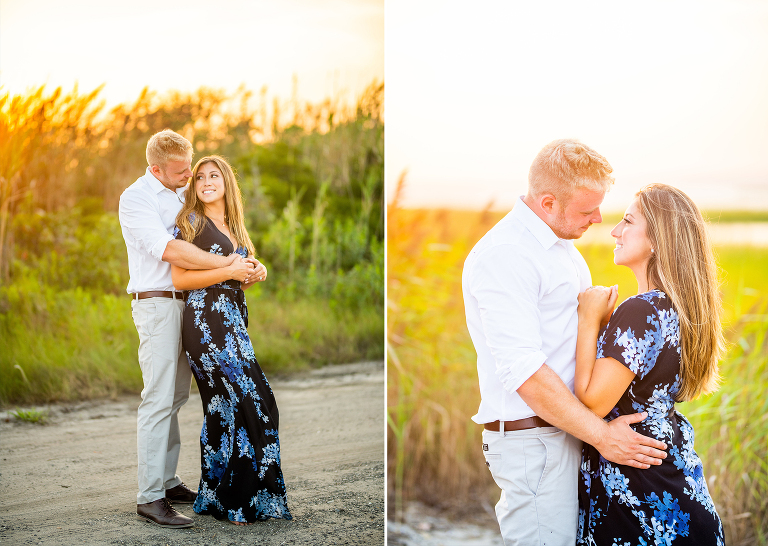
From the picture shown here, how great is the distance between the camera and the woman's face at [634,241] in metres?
1.58

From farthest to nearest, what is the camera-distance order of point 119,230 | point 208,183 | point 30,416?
point 119,230
point 30,416
point 208,183

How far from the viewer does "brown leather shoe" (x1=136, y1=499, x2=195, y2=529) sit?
238 centimetres

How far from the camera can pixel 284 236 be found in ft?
17.6

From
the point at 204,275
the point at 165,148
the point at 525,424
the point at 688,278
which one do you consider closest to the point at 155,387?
the point at 204,275

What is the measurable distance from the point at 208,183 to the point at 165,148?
24cm

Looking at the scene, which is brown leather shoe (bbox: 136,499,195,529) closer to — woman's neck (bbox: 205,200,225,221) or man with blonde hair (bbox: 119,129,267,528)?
man with blonde hair (bbox: 119,129,267,528)

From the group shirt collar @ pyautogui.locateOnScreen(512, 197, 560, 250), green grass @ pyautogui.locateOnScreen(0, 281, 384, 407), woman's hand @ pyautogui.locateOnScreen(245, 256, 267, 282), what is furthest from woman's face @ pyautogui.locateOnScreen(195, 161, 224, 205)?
green grass @ pyautogui.locateOnScreen(0, 281, 384, 407)

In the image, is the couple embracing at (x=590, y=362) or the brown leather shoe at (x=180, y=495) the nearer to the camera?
the couple embracing at (x=590, y=362)

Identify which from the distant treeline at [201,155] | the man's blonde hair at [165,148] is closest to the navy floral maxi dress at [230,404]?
the man's blonde hair at [165,148]

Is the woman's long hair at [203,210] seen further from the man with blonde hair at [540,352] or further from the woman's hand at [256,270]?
the man with blonde hair at [540,352]

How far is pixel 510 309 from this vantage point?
1517 mm

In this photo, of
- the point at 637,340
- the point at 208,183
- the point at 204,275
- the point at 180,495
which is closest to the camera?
the point at 637,340

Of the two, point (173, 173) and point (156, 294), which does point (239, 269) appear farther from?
point (173, 173)

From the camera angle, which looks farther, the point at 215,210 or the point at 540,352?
the point at 215,210
